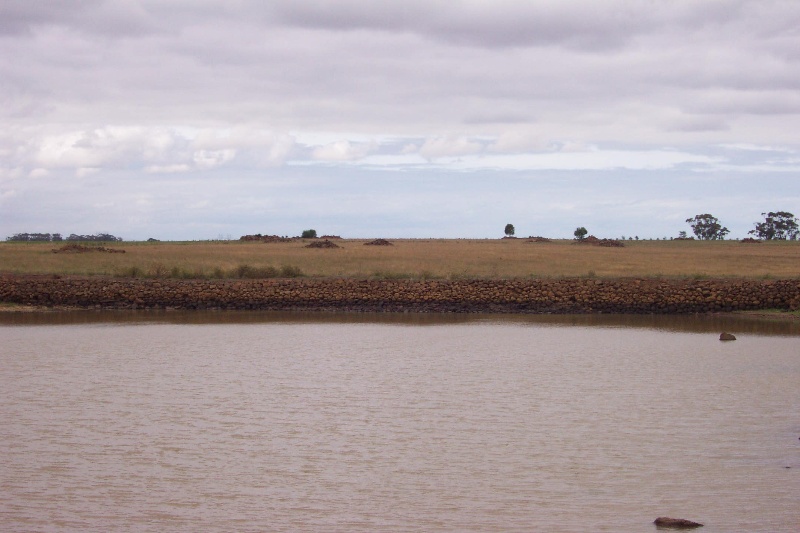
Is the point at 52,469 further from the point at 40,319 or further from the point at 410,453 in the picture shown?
the point at 40,319

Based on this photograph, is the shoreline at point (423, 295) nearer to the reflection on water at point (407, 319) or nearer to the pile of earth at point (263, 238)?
the reflection on water at point (407, 319)

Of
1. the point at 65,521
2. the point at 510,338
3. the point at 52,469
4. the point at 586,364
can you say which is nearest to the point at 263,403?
the point at 52,469

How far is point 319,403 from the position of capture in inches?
587

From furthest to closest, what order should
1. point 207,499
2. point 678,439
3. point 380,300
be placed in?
1. point 380,300
2. point 678,439
3. point 207,499

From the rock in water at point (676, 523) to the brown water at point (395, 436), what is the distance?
5.5 inches

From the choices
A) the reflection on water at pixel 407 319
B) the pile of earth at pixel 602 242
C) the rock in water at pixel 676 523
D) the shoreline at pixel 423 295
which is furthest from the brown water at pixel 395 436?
the pile of earth at pixel 602 242

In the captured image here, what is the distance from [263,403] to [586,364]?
292 inches

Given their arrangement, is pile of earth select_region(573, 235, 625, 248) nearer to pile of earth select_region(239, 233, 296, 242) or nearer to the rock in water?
pile of earth select_region(239, 233, 296, 242)

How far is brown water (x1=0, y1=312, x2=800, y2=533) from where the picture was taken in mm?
9469

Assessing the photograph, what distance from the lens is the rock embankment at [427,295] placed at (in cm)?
3222

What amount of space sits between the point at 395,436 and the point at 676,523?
462 centimetres

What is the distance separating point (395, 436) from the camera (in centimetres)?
1269

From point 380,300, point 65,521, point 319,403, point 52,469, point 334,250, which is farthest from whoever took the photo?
point 334,250

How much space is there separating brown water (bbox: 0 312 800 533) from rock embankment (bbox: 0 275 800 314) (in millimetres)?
9334
